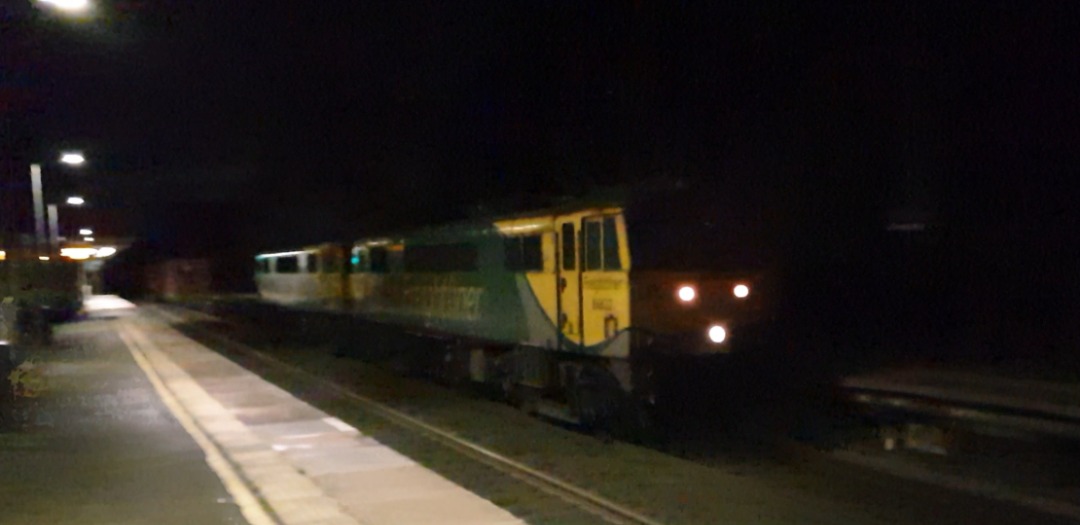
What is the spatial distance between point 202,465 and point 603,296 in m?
5.26

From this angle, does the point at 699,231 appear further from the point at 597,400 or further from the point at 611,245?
the point at 597,400

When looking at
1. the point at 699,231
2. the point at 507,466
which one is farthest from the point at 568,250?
the point at 507,466

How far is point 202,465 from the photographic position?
1101 centimetres

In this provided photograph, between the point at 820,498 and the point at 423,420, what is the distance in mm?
7212

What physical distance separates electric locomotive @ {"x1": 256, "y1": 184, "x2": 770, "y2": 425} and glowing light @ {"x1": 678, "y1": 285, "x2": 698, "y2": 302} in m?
0.02

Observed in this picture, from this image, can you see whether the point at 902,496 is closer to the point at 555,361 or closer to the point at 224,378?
the point at 555,361

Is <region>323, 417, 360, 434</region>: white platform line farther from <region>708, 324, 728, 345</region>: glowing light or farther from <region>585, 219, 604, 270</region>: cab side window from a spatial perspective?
<region>708, 324, 728, 345</region>: glowing light

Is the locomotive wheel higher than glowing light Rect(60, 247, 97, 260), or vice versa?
glowing light Rect(60, 247, 97, 260)

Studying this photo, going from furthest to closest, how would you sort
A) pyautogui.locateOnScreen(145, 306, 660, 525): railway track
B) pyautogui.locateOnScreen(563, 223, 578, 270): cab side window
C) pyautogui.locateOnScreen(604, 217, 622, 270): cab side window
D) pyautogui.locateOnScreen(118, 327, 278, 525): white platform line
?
1. pyautogui.locateOnScreen(563, 223, 578, 270): cab side window
2. pyautogui.locateOnScreen(604, 217, 622, 270): cab side window
3. pyautogui.locateOnScreen(145, 306, 660, 525): railway track
4. pyautogui.locateOnScreen(118, 327, 278, 525): white platform line

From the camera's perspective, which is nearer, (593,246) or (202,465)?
(202,465)

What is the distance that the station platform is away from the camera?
8.83 m

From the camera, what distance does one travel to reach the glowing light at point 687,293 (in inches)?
516

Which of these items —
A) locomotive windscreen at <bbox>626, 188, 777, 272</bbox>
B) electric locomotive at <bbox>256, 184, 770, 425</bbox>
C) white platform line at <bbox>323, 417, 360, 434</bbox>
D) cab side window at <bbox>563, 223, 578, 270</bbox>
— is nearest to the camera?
electric locomotive at <bbox>256, 184, 770, 425</bbox>

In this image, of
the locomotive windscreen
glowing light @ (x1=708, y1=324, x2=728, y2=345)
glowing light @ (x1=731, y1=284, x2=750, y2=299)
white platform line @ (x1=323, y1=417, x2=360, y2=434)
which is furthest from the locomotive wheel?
white platform line @ (x1=323, y1=417, x2=360, y2=434)
